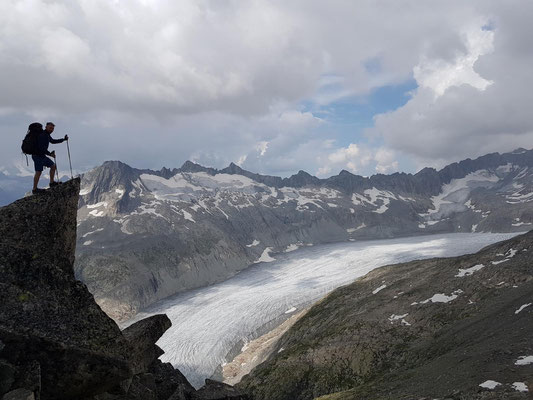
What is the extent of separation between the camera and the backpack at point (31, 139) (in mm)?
16812

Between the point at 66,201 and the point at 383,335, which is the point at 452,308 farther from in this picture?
the point at 66,201

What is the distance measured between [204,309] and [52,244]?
179 m

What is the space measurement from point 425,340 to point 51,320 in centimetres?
5345

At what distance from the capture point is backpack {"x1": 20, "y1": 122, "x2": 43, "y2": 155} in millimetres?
16812

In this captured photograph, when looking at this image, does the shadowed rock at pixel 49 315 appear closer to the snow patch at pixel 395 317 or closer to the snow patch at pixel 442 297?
the snow patch at pixel 395 317

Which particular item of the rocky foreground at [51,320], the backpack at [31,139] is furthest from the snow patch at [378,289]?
the backpack at [31,139]

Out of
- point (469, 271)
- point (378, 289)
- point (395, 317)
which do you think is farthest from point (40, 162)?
point (378, 289)

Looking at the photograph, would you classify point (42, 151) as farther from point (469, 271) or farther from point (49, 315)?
point (469, 271)

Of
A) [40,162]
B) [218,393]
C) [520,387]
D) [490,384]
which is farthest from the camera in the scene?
[490,384]

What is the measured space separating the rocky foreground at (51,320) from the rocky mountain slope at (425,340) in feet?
77.7

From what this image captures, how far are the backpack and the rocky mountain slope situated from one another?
1196 inches

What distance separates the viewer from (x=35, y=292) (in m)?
12.9

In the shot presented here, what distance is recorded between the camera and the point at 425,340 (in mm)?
52375

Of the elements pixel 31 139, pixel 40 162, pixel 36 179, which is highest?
pixel 31 139
